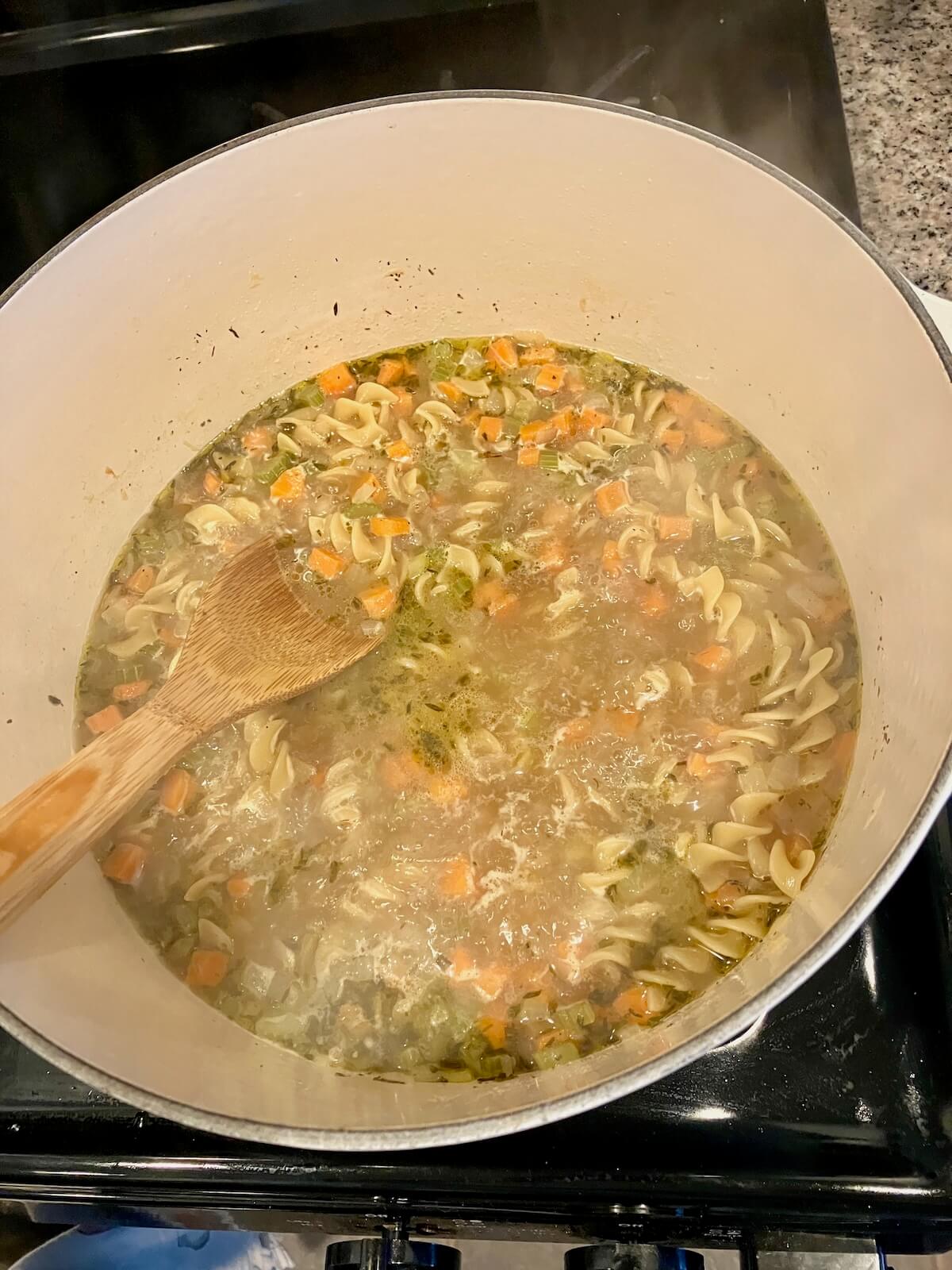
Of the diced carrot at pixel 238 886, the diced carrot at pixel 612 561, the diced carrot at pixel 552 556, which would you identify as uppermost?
the diced carrot at pixel 552 556

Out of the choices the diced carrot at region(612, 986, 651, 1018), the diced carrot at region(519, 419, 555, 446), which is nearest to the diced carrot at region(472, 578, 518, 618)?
the diced carrot at region(519, 419, 555, 446)

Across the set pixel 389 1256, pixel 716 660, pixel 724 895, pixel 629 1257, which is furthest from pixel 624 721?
pixel 389 1256

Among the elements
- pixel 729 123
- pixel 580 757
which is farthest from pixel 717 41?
pixel 580 757

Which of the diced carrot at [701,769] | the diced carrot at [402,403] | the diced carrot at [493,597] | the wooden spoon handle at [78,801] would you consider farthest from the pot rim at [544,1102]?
the diced carrot at [402,403]

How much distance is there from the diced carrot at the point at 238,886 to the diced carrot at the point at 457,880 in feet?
1.50

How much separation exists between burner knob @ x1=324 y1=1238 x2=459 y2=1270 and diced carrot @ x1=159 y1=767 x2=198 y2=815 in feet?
3.31

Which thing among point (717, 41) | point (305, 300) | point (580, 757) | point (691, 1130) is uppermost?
point (717, 41)

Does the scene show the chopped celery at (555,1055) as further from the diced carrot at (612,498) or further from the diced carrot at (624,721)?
the diced carrot at (612,498)

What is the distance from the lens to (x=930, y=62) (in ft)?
9.06

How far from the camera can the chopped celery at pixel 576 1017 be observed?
72.6 inches

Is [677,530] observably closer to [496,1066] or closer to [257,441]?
[257,441]

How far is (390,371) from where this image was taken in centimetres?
271

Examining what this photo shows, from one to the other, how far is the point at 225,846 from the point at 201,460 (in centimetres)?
116

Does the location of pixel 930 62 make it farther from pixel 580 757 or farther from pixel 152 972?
pixel 152 972
